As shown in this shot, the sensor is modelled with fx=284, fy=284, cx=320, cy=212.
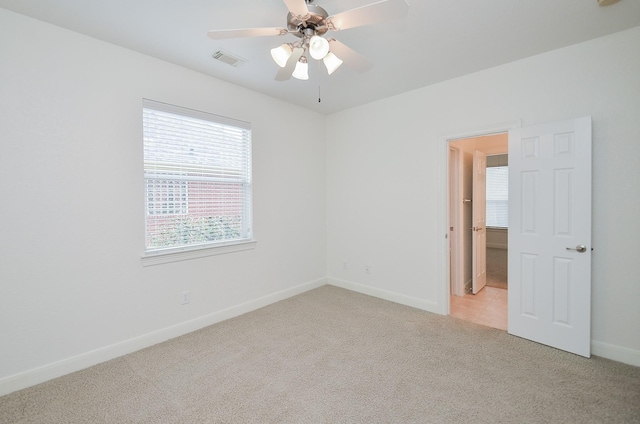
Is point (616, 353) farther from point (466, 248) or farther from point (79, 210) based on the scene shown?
point (79, 210)

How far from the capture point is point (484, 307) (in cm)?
364

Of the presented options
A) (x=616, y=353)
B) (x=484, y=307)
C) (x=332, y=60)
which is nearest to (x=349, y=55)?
(x=332, y=60)

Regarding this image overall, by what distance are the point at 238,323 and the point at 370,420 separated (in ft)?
6.17

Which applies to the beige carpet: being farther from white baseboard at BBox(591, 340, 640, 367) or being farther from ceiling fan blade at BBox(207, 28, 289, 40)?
ceiling fan blade at BBox(207, 28, 289, 40)

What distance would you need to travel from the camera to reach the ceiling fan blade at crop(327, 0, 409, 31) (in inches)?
54.7

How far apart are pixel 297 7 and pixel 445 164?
2520 mm

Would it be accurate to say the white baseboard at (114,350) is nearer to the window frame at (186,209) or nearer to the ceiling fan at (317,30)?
the window frame at (186,209)

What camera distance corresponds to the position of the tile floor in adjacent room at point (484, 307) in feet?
10.6

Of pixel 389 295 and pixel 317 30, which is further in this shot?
pixel 389 295

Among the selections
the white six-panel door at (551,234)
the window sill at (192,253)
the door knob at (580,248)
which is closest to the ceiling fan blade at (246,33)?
the window sill at (192,253)

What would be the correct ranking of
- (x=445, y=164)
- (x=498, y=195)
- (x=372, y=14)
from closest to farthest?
(x=372, y=14) → (x=445, y=164) → (x=498, y=195)

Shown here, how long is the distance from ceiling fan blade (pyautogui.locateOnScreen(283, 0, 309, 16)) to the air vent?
1.31 m

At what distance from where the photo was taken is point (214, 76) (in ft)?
10.3

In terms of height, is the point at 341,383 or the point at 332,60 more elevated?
the point at 332,60
